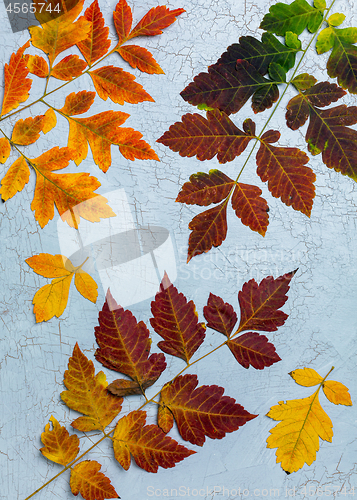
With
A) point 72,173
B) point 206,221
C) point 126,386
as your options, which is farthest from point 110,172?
point 126,386

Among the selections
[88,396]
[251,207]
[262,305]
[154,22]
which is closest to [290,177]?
[251,207]

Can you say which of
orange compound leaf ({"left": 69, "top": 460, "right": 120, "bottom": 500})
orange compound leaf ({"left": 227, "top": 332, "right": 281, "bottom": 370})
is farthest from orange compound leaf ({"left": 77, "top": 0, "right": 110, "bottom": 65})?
orange compound leaf ({"left": 69, "top": 460, "right": 120, "bottom": 500})

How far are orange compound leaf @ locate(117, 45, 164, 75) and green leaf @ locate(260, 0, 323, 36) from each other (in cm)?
18

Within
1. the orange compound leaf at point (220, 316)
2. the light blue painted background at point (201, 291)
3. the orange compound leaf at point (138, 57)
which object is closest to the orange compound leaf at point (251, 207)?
the light blue painted background at point (201, 291)

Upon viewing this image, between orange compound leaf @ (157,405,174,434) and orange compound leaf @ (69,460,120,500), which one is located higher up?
orange compound leaf @ (157,405,174,434)

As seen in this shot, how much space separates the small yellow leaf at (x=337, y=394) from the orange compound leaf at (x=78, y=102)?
532 millimetres

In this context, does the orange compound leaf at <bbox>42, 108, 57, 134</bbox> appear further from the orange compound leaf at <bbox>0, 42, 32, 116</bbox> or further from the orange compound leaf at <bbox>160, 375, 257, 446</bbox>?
the orange compound leaf at <bbox>160, 375, 257, 446</bbox>

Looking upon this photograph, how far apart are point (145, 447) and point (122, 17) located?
605 mm

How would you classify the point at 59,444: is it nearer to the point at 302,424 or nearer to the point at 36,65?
the point at 302,424

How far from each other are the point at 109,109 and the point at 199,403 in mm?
441

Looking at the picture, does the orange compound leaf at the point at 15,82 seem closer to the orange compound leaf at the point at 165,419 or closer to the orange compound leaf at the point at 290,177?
the orange compound leaf at the point at 290,177

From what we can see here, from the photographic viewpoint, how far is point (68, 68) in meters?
0.53

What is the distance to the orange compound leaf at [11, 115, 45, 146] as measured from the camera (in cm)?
53

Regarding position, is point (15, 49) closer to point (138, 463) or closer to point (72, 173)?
point (72, 173)
